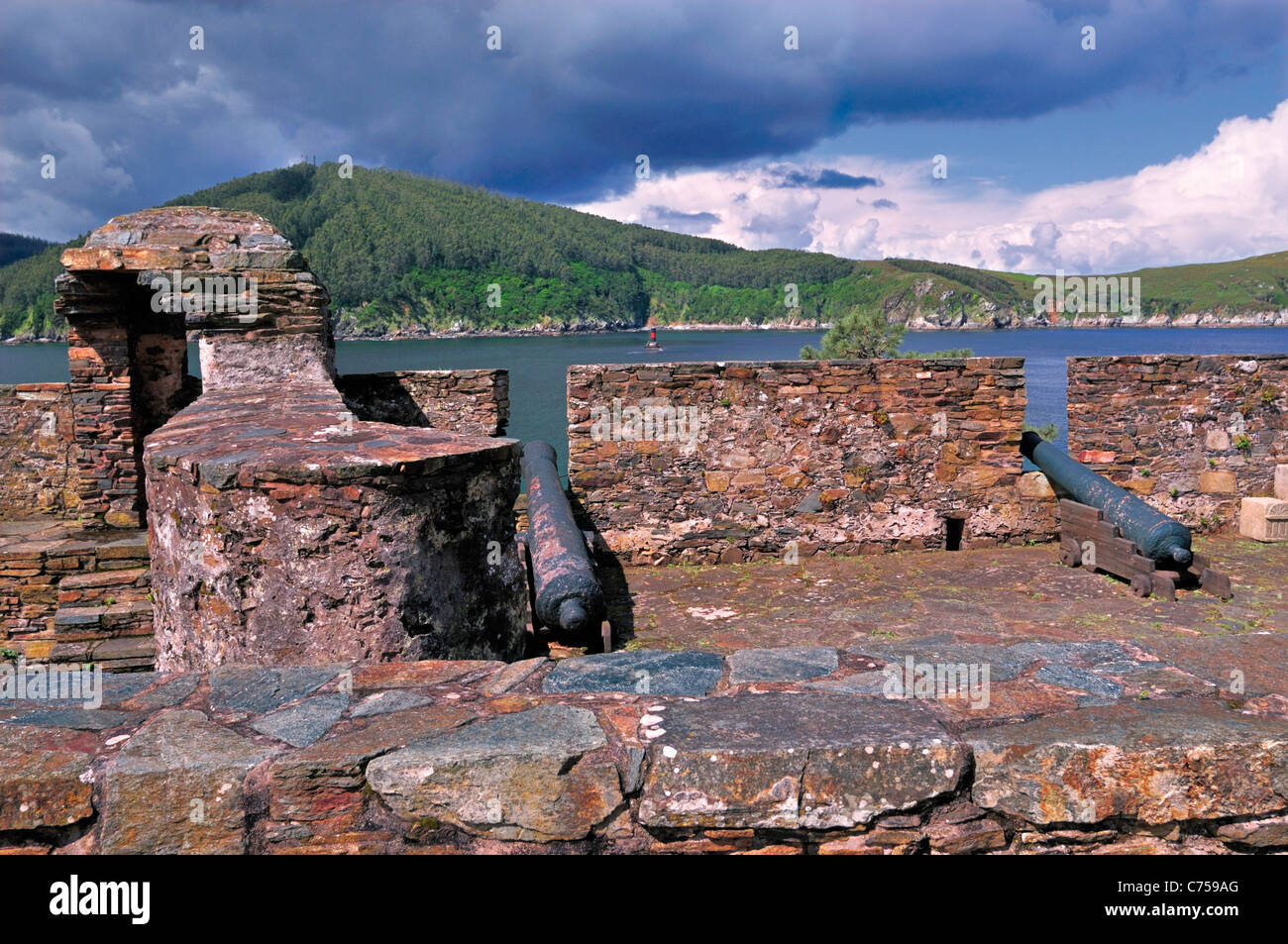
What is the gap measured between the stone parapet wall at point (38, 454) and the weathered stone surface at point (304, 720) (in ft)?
23.1

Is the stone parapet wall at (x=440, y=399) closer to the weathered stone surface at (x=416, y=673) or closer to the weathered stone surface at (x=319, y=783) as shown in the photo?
the weathered stone surface at (x=416, y=673)

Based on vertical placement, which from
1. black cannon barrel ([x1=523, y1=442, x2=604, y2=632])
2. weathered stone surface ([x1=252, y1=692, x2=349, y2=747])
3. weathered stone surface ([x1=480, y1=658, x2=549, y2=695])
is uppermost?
weathered stone surface ([x1=252, y1=692, x2=349, y2=747])

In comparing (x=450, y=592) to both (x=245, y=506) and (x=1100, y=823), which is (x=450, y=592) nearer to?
(x=245, y=506)

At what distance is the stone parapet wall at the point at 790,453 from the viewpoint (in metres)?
8.30

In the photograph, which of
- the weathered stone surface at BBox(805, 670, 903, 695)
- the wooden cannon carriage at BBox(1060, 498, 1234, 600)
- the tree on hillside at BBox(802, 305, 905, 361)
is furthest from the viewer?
the tree on hillside at BBox(802, 305, 905, 361)

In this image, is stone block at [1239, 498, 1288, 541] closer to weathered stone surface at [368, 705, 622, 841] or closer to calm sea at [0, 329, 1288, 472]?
weathered stone surface at [368, 705, 622, 841]

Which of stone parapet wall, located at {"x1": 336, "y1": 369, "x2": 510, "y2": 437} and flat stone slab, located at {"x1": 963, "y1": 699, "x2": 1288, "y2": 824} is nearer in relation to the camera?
flat stone slab, located at {"x1": 963, "y1": 699, "x2": 1288, "y2": 824}

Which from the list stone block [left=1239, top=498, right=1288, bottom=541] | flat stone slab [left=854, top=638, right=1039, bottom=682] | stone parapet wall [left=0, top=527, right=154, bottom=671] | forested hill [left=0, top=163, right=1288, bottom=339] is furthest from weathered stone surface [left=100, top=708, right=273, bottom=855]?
forested hill [left=0, top=163, right=1288, bottom=339]

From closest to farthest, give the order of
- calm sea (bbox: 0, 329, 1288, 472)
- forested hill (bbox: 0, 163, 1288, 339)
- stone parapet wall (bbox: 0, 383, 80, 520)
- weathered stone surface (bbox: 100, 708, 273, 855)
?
1. weathered stone surface (bbox: 100, 708, 273, 855)
2. stone parapet wall (bbox: 0, 383, 80, 520)
3. calm sea (bbox: 0, 329, 1288, 472)
4. forested hill (bbox: 0, 163, 1288, 339)

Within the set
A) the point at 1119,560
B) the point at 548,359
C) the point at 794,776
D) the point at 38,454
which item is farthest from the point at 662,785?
the point at 548,359

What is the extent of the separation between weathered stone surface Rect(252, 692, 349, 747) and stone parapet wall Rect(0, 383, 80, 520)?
7.03m

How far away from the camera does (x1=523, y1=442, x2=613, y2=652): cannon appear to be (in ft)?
18.0

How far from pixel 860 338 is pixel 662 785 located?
45305 millimetres

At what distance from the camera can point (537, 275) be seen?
373ft
